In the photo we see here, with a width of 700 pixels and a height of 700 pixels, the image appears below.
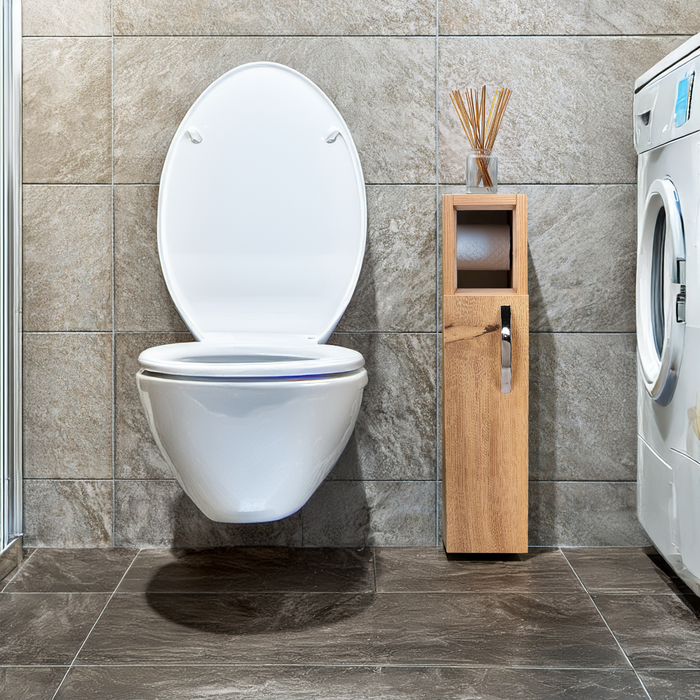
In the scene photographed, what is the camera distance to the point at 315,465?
1.28m

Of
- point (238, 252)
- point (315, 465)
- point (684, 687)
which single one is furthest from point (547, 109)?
point (684, 687)

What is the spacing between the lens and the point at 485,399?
1630 millimetres

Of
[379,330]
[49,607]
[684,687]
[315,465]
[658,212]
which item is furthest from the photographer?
[379,330]

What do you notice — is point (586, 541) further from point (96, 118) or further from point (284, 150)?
point (96, 118)

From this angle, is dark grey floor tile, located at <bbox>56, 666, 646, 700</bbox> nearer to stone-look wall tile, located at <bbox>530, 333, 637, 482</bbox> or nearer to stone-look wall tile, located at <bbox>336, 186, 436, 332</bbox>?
stone-look wall tile, located at <bbox>530, 333, 637, 482</bbox>

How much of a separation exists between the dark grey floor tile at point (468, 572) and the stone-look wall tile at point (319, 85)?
0.87 metres

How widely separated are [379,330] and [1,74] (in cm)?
102

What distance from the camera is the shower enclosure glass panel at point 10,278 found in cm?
167

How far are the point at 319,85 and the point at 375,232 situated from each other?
0.36 meters

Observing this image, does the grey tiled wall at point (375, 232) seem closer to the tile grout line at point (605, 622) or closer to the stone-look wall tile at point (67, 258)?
the stone-look wall tile at point (67, 258)

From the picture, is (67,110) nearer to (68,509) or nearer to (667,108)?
(68,509)

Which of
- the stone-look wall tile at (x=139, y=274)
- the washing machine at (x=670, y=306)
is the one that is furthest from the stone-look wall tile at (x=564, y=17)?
the stone-look wall tile at (x=139, y=274)

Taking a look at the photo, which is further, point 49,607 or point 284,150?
point 284,150

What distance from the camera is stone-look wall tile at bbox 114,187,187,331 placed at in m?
1.75
